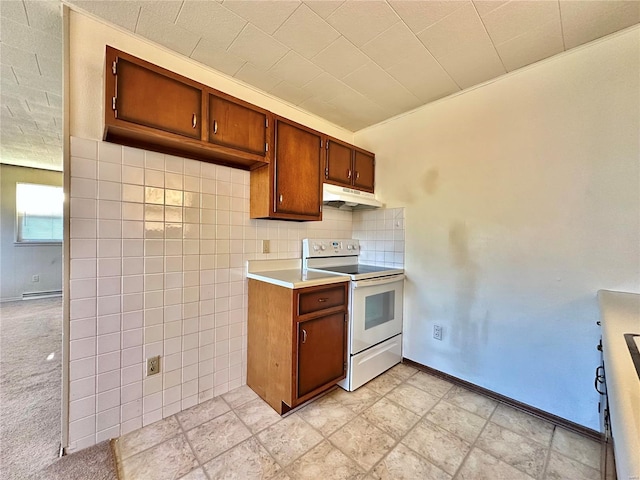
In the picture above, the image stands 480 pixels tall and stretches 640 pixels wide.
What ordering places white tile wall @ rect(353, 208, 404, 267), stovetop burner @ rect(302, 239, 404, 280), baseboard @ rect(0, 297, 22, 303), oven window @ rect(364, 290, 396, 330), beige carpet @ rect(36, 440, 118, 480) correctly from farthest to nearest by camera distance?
1. baseboard @ rect(0, 297, 22, 303)
2. white tile wall @ rect(353, 208, 404, 267)
3. stovetop burner @ rect(302, 239, 404, 280)
4. oven window @ rect(364, 290, 396, 330)
5. beige carpet @ rect(36, 440, 118, 480)

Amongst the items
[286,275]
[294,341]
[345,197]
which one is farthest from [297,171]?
[294,341]

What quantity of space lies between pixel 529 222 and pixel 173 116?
2360mm

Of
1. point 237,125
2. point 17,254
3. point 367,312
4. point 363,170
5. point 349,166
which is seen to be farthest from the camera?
point 17,254

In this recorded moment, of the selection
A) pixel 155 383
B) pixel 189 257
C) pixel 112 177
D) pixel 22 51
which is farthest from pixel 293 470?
pixel 22 51

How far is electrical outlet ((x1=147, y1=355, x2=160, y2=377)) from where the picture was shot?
165cm

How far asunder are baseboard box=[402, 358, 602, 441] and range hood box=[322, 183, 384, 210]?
1.54 m

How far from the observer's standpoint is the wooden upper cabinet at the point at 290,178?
1920 mm

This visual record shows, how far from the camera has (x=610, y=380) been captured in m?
0.59

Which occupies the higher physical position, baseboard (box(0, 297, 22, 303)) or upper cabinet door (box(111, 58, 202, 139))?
upper cabinet door (box(111, 58, 202, 139))

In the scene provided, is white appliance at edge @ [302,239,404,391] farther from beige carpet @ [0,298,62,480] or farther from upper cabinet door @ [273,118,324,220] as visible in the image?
beige carpet @ [0,298,62,480]

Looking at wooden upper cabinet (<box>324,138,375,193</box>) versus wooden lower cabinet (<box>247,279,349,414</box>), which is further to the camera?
wooden upper cabinet (<box>324,138,375,193</box>)

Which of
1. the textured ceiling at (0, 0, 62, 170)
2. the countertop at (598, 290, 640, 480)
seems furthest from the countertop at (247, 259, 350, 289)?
the textured ceiling at (0, 0, 62, 170)

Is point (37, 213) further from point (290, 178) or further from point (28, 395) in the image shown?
point (290, 178)

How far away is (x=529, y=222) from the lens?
1812mm
